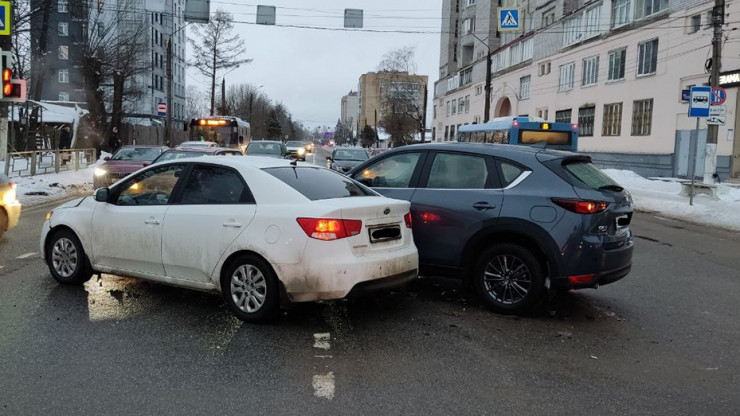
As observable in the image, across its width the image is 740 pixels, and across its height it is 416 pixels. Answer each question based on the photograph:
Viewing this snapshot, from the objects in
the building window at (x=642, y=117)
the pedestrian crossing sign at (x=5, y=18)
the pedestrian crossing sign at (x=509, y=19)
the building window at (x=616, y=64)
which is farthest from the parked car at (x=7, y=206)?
the building window at (x=616, y=64)

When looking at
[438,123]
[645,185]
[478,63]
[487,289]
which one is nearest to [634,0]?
[645,185]

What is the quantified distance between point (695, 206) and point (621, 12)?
19.5 metres

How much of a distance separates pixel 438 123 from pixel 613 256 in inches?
2756

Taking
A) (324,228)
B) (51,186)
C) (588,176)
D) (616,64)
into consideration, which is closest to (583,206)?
(588,176)

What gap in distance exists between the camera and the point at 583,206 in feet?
18.7

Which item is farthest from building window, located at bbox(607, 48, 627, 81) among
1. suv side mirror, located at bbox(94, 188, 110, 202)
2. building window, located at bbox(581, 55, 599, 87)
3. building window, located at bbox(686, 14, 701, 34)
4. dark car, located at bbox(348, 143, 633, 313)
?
suv side mirror, located at bbox(94, 188, 110, 202)

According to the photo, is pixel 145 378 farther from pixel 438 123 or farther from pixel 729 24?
pixel 438 123

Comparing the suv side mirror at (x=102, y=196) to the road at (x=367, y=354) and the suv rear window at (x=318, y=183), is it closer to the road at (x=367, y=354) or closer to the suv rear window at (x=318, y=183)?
the road at (x=367, y=354)

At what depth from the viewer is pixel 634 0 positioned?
101 feet

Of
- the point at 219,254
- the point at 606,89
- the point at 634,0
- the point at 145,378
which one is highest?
the point at 634,0

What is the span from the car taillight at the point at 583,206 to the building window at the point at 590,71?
3145cm

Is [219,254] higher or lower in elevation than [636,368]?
higher

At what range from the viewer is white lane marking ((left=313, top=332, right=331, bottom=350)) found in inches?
197

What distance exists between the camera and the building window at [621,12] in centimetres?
3161
